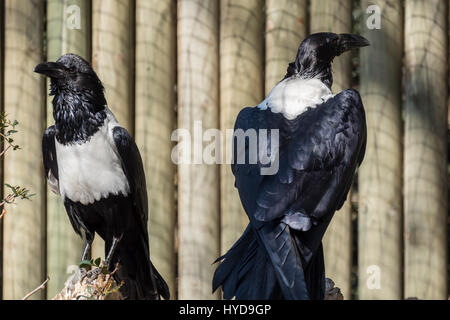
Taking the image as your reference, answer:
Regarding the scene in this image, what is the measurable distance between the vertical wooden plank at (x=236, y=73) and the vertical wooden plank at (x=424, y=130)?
693 millimetres

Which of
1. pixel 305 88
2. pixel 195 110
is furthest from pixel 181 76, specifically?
pixel 305 88

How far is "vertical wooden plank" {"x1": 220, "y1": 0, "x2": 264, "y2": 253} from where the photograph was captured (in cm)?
356

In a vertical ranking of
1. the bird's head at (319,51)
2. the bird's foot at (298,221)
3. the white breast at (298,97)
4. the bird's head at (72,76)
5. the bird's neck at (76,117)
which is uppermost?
the bird's head at (319,51)

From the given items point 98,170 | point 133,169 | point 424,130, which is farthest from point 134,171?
point 424,130

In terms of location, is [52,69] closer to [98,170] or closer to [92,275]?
[98,170]

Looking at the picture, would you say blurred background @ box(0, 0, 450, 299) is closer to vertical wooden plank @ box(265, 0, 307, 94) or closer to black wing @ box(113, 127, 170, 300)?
vertical wooden plank @ box(265, 0, 307, 94)

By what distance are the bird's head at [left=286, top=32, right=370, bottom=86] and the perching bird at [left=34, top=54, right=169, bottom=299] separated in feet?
2.18

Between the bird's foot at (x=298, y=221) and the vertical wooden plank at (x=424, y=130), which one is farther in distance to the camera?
the vertical wooden plank at (x=424, y=130)

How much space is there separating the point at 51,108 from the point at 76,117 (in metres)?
1.00

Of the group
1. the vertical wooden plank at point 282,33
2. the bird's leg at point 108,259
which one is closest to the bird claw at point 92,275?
Answer: the bird's leg at point 108,259

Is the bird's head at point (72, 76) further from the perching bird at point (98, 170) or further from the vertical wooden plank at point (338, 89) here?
the vertical wooden plank at point (338, 89)

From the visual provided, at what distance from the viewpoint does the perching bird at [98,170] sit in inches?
105

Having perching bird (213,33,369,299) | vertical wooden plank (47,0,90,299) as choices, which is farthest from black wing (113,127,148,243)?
vertical wooden plank (47,0,90,299)

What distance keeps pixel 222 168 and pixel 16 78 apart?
3.39ft
